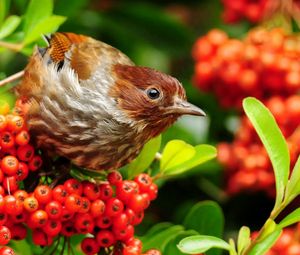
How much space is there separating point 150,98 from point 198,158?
27 cm

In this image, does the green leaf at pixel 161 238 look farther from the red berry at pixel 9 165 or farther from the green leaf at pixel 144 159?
the red berry at pixel 9 165

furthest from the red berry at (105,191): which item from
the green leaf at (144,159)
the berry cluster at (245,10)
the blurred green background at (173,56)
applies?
the berry cluster at (245,10)

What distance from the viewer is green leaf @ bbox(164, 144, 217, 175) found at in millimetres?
2779

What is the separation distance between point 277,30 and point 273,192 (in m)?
0.72

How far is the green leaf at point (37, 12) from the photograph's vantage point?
3.13m

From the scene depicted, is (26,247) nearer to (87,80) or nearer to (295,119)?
(87,80)

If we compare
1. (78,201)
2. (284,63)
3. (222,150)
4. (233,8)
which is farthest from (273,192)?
(78,201)

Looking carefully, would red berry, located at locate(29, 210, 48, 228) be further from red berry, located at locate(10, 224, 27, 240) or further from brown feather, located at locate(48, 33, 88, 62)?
brown feather, located at locate(48, 33, 88, 62)

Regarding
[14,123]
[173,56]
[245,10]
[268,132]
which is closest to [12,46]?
[14,123]

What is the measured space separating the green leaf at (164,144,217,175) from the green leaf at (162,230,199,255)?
0.20 meters

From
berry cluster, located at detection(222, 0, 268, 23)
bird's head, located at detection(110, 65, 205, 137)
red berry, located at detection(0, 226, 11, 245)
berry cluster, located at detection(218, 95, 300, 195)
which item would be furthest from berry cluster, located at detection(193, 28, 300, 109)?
red berry, located at detection(0, 226, 11, 245)

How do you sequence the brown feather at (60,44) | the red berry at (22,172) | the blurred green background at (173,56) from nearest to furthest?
the red berry at (22,172) → the brown feather at (60,44) → the blurred green background at (173,56)

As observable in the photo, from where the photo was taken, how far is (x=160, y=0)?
523cm

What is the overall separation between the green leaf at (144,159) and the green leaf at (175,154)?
→ 5 centimetres
